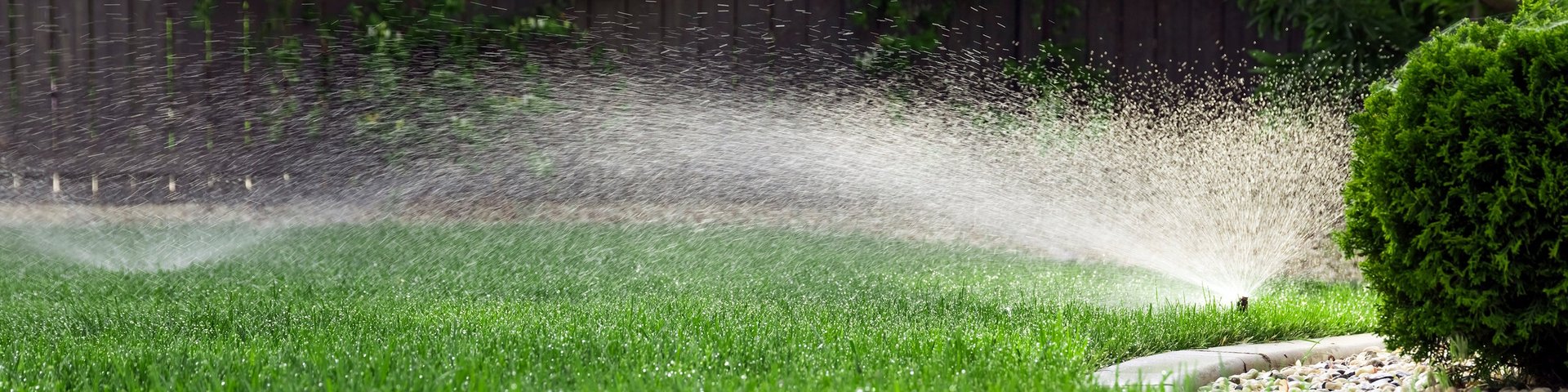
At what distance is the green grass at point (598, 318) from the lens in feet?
10.1

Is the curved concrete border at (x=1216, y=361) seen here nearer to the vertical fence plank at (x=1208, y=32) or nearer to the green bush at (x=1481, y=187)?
the green bush at (x=1481, y=187)

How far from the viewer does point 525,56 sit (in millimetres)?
8148

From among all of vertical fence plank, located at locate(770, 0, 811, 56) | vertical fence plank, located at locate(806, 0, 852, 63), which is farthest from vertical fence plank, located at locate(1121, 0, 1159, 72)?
vertical fence plank, located at locate(770, 0, 811, 56)

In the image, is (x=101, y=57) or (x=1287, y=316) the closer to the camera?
(x=1287, y=316)

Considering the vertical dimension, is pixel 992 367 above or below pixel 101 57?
below

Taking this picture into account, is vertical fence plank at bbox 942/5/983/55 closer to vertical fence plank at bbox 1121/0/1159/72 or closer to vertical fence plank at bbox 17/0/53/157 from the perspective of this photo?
vertical fence plank at bbox 1121/0/1159/72

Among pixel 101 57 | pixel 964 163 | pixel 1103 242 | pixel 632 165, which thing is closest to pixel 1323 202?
pixel 1103 242

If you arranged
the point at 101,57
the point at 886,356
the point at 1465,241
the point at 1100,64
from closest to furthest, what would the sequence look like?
1. the point at 1465,241
2. the point at 886,356
3. the point at 101,57
4. the point at 1100,64

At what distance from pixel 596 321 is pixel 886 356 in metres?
1.01

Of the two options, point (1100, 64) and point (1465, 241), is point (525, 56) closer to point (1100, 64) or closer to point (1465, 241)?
point (1100, 64)

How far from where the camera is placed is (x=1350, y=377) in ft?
12.1

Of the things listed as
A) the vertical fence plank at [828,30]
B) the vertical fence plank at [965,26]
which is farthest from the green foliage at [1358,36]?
the vertical fence plank at [828,30]

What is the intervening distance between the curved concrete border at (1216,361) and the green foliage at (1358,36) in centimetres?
300

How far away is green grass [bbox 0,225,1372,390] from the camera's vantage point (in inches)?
121
